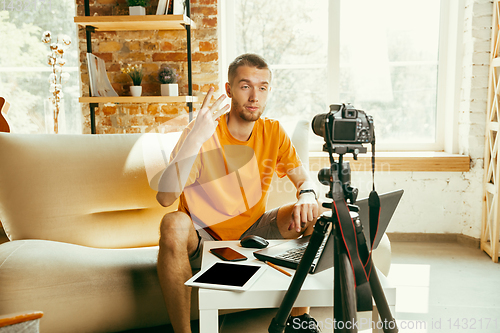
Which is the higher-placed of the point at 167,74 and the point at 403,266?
the point at 167,74

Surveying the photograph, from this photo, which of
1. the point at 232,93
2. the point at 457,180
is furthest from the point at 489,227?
the point at 232,93

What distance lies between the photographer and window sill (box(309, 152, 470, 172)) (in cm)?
248

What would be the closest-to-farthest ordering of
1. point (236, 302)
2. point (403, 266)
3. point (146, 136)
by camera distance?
1. point (236, 302)
2. point (146, 136)
3. point (403, 266)

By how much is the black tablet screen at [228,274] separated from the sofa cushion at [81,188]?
30.4 inches

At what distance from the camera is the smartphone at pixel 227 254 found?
1.06 meters

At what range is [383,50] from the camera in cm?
272

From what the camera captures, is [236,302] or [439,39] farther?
[439,39]

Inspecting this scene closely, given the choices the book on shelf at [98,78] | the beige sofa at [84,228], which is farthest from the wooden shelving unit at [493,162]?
the book on shelf at [98,78]

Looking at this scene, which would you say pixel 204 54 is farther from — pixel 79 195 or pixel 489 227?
pixel 489 227

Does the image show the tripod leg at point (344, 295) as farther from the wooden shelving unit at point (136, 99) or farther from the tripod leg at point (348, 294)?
the wooden shelving unit at point (136, 99)

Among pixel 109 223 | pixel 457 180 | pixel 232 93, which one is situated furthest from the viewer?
pixel 457 180

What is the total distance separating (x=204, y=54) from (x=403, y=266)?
1.88m

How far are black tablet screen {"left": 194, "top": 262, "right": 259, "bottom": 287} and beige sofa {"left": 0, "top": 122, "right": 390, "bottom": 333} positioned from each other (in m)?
0.46

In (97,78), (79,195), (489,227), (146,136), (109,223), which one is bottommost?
(489,227)
